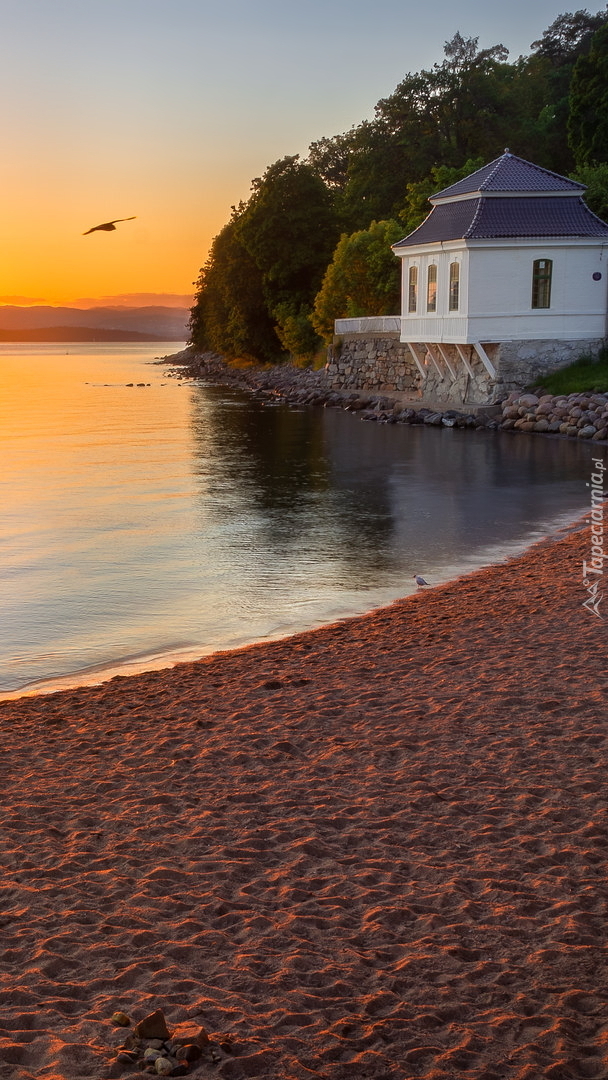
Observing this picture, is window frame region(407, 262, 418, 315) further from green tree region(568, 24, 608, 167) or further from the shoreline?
the shoreline

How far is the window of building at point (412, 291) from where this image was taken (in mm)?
44138

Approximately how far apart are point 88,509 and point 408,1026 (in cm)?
2164

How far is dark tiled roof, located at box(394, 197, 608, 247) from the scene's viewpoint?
39.2m

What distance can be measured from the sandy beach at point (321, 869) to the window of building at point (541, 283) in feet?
104

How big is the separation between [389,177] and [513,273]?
29.0m

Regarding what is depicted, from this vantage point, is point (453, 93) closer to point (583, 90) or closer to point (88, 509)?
point (583, 90)

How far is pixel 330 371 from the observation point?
59.0 metres

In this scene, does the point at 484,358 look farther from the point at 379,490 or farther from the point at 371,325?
the point at 379,490

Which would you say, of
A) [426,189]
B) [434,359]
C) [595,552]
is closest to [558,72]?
[426,189]

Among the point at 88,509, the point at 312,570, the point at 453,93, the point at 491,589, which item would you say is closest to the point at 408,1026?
the point at 491,589

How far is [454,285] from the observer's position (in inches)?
1610

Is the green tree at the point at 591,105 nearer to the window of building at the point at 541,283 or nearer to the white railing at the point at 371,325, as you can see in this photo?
the white railing at the point at 371,325

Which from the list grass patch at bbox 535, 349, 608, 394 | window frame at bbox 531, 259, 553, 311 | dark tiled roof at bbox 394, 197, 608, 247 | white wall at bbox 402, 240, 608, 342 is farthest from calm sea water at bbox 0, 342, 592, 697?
dark tiled roof at bbox 394, 197, 608, 247

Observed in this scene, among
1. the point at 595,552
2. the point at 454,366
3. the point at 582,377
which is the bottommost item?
the point at 595,552
